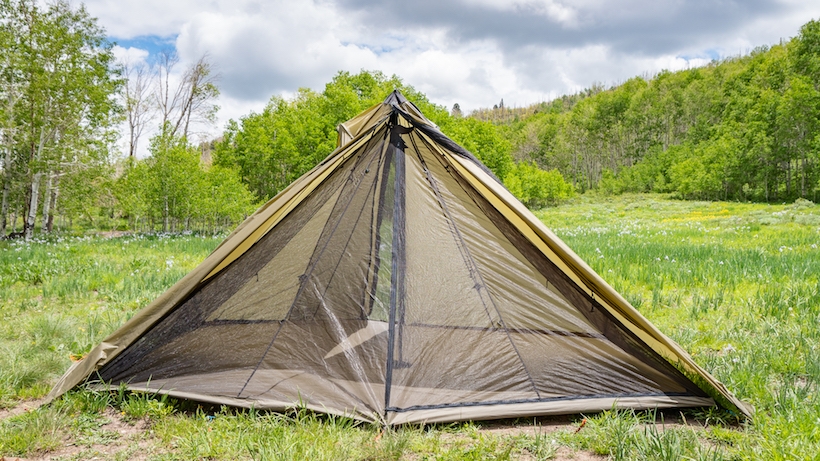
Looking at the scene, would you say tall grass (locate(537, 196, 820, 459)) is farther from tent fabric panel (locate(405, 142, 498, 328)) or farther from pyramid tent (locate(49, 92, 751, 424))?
tent fabric panel (locate(405, 142, 498, 328))

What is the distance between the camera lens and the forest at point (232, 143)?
16344 millimetres

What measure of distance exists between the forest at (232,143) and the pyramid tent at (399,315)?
1579 centimetres

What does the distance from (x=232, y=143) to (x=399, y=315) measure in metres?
34.9

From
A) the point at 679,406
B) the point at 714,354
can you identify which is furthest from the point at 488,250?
the point at 714,354

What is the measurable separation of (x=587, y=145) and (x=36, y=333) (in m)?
88.5

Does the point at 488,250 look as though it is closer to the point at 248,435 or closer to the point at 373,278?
the point at 373,278

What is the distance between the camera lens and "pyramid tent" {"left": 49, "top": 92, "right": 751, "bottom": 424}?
3072 millimetres

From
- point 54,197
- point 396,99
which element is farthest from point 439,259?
point 54,197

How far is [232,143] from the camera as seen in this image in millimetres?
34781

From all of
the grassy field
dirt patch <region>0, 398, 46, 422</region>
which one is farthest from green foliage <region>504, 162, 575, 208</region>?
dirt patch <region>0, 398, 46, 422</region>

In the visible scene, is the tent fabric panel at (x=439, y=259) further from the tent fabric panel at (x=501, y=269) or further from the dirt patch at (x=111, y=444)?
the dirt patch at (x=111, y=444)

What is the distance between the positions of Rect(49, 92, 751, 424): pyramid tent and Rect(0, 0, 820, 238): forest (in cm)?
1579

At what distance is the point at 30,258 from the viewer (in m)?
8.56

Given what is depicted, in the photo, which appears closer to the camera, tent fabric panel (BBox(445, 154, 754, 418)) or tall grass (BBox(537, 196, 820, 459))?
tall grass (BBox(537, 196, 820, 459))
